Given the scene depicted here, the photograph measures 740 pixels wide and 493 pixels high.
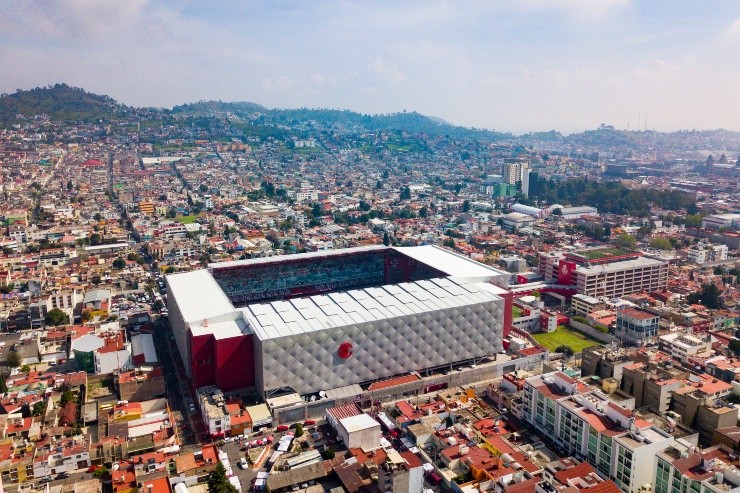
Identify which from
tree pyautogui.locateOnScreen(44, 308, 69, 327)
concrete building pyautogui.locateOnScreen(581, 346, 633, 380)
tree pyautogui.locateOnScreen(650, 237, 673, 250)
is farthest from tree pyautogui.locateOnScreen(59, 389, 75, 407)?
tree pyautogui.locateOnScreen(650, 237, 673, 250)

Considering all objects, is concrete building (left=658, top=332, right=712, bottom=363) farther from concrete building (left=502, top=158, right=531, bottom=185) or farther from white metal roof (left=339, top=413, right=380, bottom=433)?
concrete building (left=502, top=158, right=531, bottom=185)

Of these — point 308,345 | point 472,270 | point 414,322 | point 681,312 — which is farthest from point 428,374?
point 681,312

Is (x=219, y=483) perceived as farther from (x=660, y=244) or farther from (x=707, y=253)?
(x=660, y=244)

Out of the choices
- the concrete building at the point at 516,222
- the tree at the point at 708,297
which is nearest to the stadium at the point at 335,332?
the tree at the point at 708,297

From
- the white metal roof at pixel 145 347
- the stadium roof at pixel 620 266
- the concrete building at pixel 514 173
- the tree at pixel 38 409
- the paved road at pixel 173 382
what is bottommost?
the paved road at pixel 173 382

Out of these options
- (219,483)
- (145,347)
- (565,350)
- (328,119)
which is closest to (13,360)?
(145,347)

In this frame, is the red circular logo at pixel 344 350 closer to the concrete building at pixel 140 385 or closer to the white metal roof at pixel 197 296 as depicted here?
the white metal roof at pixel 197 296

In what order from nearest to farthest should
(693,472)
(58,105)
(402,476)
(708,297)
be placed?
1. (693,472)
2. (402,476)
3. (708,297)
4. (58,105)
